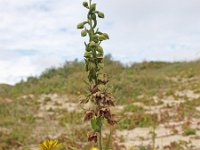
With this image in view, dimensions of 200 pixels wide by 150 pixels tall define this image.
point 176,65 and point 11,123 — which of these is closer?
point 11,123

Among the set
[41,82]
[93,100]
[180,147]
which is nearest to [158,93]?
[41,82]

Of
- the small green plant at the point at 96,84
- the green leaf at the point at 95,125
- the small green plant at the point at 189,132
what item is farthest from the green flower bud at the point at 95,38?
the small green plant at the point at 189,132

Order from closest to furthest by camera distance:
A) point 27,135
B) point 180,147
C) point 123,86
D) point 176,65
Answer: point 180,147
point 27,135
point 123,86
point 176,65

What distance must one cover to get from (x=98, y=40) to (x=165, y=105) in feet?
46.9

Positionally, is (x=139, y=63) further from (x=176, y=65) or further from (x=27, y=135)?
(x=27, y=135)

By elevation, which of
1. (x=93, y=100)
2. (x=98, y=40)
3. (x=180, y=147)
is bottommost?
(x=180, y=147)

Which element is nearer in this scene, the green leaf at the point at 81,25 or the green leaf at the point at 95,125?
the green leaf at the point at 95,125

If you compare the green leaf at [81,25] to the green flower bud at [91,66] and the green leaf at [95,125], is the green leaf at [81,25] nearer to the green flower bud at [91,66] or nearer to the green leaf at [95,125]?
the green flower bud at [91,66]

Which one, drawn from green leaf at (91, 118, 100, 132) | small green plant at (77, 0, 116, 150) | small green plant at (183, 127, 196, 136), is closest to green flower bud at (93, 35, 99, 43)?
small green plant at (77, 0, 116, 150)

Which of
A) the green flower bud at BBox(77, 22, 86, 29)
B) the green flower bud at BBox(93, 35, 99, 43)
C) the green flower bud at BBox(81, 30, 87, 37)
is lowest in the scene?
the green flower bud at BBox(93, 35, 99, 43)

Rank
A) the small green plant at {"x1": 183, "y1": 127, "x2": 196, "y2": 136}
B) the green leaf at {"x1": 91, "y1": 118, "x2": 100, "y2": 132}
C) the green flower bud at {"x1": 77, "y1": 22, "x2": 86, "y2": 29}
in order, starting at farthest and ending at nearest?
the small green plant at {"x1": 183, "y1": 127, "x2": 196, "y2": 136} < the green flower bud at {"x1": 77, "y1": 22, "x2": 86, "y2": 29} < the green leaf at {"x1": 91, "y1": 118, "x2": 100, "y2": 132}

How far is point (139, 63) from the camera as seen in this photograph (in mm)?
28000

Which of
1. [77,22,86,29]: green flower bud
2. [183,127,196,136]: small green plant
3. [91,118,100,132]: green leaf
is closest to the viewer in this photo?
[91,118,100,132]: green leaf

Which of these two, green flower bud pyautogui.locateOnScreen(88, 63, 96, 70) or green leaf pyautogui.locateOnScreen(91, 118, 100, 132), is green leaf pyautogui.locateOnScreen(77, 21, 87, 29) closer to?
green flower bud pyautogui.locateOnScreen(88, 63, 96, 70)
